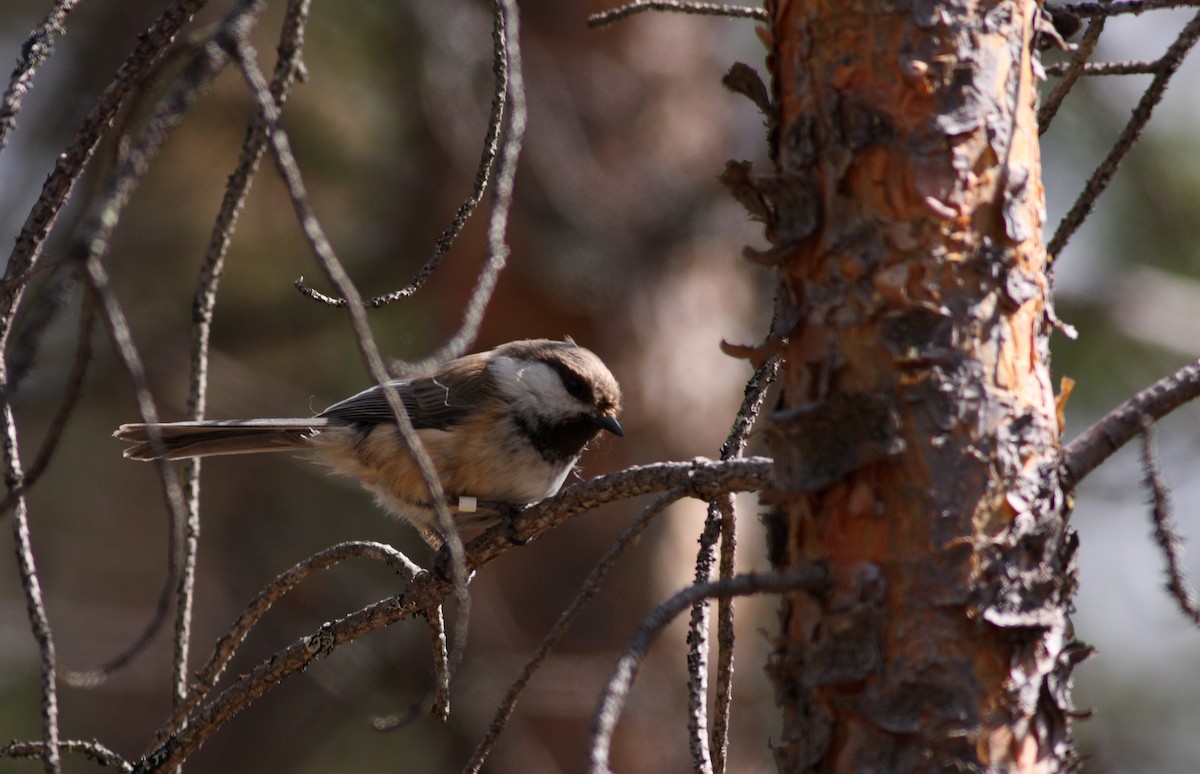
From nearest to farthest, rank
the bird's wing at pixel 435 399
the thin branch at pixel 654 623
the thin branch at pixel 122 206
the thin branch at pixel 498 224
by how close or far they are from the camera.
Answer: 1. the thin branch at pixel 122 206
2. the thin branch at pixel 654 623
3. the thin branch at pixel 498 224
4. the bird's wing at pixel 435 399

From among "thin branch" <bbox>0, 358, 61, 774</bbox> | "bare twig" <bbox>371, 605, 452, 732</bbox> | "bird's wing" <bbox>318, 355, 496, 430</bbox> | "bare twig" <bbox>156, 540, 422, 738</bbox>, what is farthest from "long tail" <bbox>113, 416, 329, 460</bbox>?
"thin branch" <bbox>0, 358, 61, 774</bbox>

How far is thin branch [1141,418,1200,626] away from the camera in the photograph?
1259 millimetres

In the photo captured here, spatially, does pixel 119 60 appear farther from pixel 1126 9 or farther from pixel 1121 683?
pixel 1121 683

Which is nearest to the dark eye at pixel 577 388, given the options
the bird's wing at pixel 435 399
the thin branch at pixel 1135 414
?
the bird's wing at pixel 435 399

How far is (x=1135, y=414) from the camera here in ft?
4.28

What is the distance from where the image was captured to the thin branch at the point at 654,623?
1.07m

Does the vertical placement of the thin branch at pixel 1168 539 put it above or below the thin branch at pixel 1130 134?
below

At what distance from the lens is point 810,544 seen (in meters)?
1.45

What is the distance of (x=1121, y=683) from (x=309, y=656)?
6399 mm

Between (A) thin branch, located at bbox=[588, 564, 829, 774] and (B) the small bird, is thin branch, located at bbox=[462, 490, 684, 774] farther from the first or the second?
(B) the small bird

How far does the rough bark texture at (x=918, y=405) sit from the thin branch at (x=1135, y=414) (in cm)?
6

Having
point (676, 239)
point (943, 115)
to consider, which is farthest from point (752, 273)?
point (943, 115)

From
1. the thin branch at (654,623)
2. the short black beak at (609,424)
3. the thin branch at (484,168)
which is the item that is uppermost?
the short black beak at (609,424)

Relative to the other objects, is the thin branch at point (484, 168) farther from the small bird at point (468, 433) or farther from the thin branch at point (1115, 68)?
the small bird at point (468, 433)
